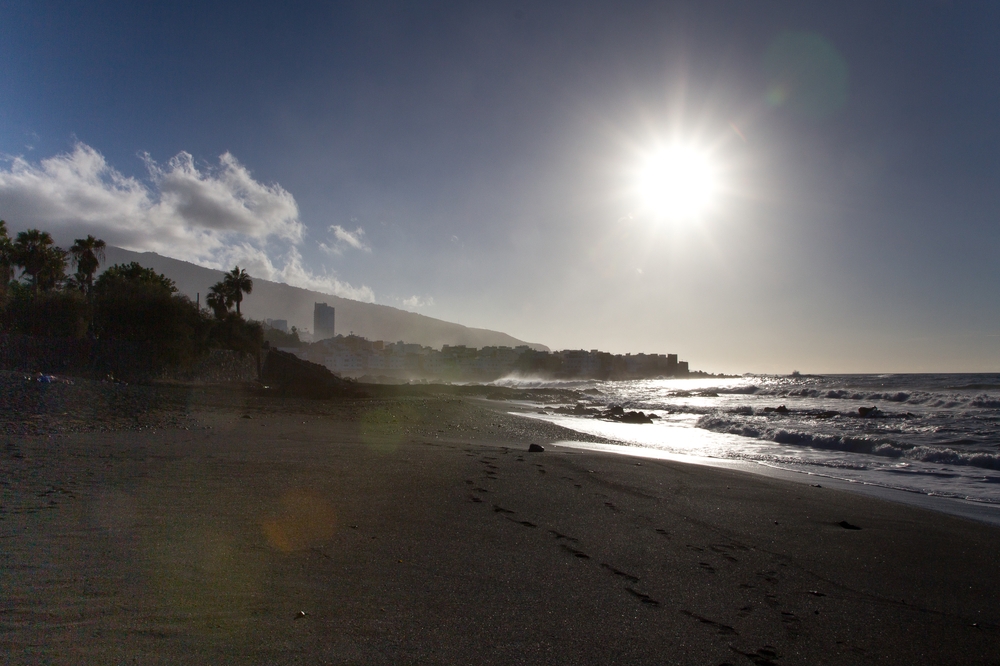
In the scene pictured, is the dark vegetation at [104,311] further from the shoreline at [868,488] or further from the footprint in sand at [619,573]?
the footprint in sand at [619,573]

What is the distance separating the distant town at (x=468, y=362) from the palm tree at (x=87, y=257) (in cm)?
8075

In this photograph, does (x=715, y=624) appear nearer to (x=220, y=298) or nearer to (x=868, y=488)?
(x=868, y=488)

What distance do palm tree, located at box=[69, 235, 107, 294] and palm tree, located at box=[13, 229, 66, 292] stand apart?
2.56 metres

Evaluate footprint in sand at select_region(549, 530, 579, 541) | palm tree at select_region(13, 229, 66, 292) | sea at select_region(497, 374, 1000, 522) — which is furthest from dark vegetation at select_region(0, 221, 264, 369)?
footprint in sand at select_region(549, 530, 579, 541)

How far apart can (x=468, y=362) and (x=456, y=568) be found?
141 metres

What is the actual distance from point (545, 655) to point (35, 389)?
15107 millimetres

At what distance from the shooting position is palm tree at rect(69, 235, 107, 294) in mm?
44944

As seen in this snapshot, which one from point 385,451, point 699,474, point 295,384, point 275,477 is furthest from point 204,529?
point 295,384

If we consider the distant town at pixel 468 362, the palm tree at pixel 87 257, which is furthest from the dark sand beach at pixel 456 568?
the distant town at pixel 468 362

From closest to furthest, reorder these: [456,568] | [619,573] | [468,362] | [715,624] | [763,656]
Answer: [763,656] → [715,624] → [456,568] → [619,573] → [468,362]

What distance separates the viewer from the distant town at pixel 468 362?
135875mm

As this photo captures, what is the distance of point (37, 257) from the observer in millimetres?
39688

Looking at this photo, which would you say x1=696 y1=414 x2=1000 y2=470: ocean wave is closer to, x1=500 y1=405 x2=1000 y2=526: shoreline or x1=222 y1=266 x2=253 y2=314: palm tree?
x1=500 y1=405 x2=1000 y2=526: shoreline

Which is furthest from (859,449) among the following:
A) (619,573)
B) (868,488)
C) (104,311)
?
(104,311)
